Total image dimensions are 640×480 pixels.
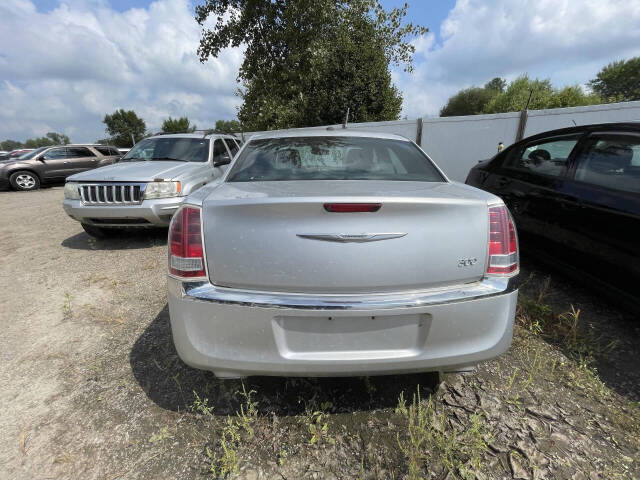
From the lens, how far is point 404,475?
4.77 ft

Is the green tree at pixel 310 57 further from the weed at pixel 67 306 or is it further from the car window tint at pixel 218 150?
the weed at pixel 67 306

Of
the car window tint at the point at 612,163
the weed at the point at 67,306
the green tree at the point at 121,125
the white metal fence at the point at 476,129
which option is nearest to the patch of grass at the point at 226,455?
the weed at the point at 67,306

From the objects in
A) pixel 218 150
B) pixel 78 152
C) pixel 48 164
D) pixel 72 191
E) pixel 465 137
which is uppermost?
pixel 465 137

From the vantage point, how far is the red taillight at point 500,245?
1553mm

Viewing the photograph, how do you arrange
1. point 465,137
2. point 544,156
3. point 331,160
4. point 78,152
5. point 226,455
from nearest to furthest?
point 226,455 → point 331,160 → point 544,156 → point 465,137 → point 78,152

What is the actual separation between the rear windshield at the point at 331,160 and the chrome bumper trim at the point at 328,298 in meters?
0.80

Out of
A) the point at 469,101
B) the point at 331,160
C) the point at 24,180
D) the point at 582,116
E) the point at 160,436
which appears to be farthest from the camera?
the point at 469,101

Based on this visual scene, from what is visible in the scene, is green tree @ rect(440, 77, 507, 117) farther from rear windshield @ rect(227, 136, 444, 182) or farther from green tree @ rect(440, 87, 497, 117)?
rear windshield @ rect(227, 136, 444, 182)

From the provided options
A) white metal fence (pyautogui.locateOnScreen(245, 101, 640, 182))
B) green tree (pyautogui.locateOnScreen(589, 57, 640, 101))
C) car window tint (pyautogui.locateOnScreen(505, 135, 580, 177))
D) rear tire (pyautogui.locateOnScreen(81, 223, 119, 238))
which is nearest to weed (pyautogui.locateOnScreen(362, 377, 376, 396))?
A: car window tint (pyautogui.locateOnScreen(505, 135, 580, 177))

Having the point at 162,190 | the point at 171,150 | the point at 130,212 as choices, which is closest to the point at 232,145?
the point at 171,150

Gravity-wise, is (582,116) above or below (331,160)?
above

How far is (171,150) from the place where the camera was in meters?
5.64

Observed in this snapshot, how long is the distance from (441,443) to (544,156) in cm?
313

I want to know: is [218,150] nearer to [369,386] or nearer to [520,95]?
[369,386]
